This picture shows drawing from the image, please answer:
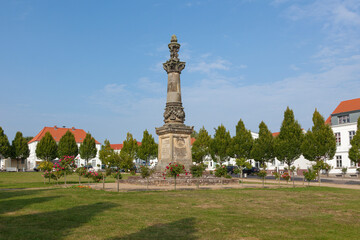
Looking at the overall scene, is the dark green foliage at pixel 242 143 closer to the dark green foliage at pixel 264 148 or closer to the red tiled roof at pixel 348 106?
the dark green foliage at pixel 264 148

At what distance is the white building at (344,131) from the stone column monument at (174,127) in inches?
1562

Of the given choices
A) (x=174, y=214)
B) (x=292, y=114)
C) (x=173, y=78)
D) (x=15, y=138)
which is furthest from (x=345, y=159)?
(x=15, y=138)

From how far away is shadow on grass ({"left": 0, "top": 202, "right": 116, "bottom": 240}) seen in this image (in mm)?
8234

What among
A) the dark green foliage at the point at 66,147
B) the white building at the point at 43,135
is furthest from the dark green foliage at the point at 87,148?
the white building at the point at 43,135

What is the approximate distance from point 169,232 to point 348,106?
6064 cm

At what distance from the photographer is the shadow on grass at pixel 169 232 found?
327 inches

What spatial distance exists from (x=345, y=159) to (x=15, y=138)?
69.5 m

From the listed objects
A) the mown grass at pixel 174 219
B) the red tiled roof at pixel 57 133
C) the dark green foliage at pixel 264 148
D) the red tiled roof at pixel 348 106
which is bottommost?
the mown grass at pixel 174 219

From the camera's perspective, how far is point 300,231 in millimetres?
9227

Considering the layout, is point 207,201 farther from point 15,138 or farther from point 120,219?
point 15,138

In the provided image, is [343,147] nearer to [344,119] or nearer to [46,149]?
[344,119]

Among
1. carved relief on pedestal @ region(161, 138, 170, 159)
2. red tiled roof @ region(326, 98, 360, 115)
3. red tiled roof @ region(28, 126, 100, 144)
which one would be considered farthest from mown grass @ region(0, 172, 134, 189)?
red tiled roof @ region(28, 126, 100, 144)

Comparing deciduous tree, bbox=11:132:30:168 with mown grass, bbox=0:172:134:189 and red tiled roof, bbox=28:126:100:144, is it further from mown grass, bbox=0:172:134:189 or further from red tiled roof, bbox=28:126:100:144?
mown grass, bbox=0:172:134:189

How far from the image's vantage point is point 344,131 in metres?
58.7
